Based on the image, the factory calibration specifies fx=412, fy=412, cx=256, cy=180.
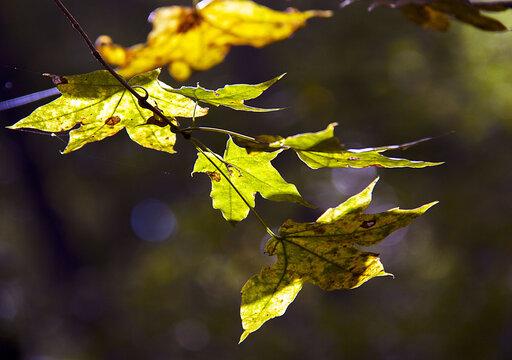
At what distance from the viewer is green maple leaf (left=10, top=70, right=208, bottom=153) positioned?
800 millimetres

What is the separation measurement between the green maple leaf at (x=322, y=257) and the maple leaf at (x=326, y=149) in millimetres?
113

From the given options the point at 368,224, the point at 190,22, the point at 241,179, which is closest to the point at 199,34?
the point at 190,22

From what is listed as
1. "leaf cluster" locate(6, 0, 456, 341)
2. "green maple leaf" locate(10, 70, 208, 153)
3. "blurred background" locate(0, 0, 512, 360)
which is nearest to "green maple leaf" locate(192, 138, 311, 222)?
"leaf cluster" locate(6, 0, 456, 341)

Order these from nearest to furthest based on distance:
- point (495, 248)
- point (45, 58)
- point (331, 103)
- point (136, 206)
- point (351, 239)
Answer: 1. point (351, 239)
2. point (495, 248)
3. point (331, 103)
4. point (45, 58)
5. point (136, 206)

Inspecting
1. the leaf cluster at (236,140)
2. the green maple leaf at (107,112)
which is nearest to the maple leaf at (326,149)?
the leaf cluster at (236,140)

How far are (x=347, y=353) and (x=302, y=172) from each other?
2.75 meters

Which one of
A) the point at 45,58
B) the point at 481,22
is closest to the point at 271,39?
the point at 481,22

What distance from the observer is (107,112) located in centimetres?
86

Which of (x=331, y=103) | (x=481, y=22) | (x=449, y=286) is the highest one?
(x=481, y=22)

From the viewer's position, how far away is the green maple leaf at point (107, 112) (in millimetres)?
800

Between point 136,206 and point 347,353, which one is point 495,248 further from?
point 136,206

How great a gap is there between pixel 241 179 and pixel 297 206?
18.8 ft

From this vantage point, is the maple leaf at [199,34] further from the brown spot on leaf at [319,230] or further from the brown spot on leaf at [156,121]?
the brown spot on leaf at [319,230]

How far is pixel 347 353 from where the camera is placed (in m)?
5.87
